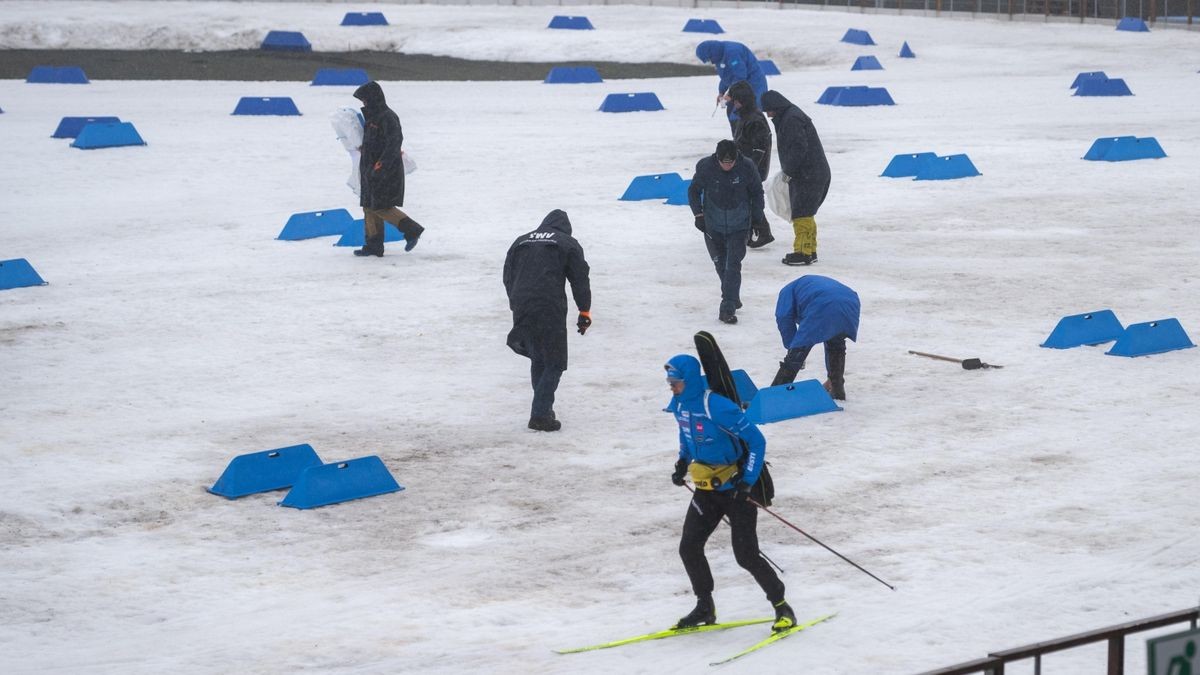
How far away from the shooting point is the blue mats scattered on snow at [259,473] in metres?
10.3

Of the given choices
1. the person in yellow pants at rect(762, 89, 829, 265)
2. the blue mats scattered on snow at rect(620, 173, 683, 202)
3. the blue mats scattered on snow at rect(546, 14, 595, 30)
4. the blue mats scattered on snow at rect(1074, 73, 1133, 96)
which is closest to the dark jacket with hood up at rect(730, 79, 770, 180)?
the person in yellow pants at rect(762, 89, 829, 265)

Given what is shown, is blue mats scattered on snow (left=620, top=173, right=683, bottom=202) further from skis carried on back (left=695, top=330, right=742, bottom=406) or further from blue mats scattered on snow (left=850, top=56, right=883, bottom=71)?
blue mats scattered on snow (left=850, top=56, right=883, bottom=71)

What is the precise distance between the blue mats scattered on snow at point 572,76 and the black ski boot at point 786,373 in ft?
80.6

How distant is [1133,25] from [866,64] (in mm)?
9842

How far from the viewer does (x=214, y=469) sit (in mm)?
10891

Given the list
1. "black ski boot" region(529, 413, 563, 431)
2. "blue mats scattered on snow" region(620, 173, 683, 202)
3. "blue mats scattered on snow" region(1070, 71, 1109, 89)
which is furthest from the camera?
"blue mats scattered on snow" region(1070, 71, 1109, 89)

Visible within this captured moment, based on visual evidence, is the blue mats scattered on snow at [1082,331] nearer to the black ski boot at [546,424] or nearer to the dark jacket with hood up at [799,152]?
the dark jacket with hood up at [799,152]

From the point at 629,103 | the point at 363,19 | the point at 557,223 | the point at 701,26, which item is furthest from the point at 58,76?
the point at 557,223

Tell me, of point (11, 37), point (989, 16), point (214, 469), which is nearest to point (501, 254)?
point (214, 469)

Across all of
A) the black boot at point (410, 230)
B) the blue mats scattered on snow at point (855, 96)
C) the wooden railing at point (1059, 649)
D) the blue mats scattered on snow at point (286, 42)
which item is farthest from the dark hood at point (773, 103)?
the blue mats scattered on snow at point (286, 42)

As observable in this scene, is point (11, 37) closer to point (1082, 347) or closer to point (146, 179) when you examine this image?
point (146, 179)

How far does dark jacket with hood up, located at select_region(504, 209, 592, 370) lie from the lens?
37.7 feet

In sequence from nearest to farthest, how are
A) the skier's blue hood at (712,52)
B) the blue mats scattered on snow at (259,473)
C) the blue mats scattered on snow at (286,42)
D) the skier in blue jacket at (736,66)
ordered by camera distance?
the blue mats scattered on snow at (259,473), the skier in blue jacket at (736,66), the skier's blue hood at (712,52), the blue mats scattered on snow at (286,42)

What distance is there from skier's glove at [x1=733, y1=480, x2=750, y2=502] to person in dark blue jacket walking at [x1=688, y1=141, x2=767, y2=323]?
6.31m
